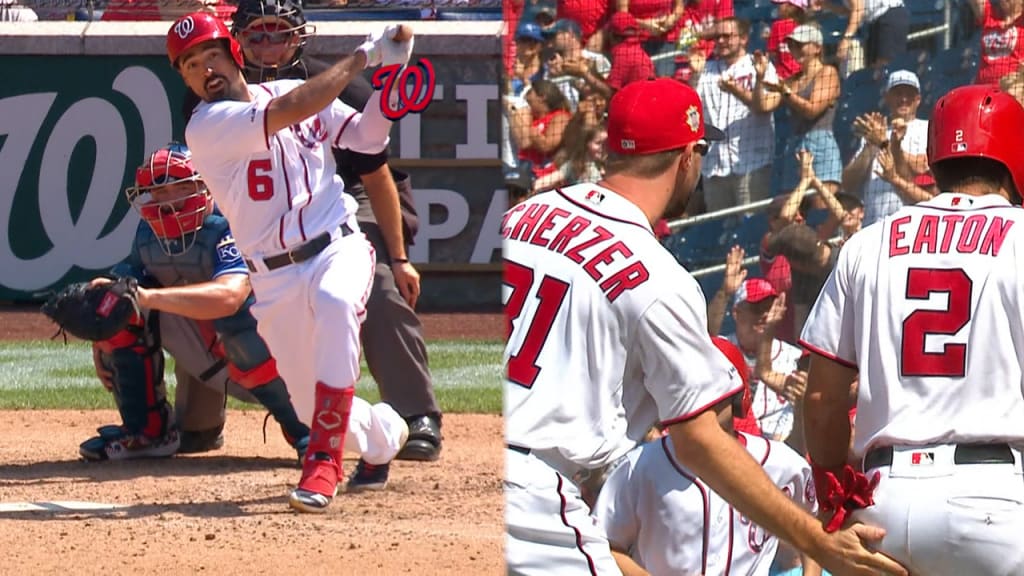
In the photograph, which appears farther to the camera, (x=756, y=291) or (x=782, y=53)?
(x=782, y=53)

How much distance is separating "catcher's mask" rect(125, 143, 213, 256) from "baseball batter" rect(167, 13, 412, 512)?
623 millimetres

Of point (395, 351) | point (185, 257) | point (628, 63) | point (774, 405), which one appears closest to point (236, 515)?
point (185, 257)

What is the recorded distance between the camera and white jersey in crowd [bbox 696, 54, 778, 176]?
786 centimetres

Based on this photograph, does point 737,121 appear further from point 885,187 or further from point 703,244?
point 885,187

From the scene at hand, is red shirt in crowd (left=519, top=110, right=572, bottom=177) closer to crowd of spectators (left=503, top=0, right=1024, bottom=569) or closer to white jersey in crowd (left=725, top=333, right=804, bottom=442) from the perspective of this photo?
crowd of spectators (left=503, top=0, right=1024, bottom=569)

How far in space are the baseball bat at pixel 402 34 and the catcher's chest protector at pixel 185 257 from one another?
124cm

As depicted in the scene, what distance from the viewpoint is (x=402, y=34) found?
15.1 ft

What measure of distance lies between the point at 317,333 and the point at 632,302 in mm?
2514

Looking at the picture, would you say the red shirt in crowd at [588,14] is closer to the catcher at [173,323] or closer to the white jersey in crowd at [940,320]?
the catcher at [173,323]

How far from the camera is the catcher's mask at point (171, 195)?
5.41 m

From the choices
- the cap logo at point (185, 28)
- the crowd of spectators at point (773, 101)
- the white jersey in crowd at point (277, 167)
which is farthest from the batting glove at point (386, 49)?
the crowd of spectators at point (773, 101)

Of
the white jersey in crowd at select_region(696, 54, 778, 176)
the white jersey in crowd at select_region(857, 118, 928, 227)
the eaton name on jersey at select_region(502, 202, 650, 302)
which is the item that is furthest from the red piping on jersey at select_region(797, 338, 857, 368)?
the white jersey in crowd at select_region(696, 54, 778, 176)

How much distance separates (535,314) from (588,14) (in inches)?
251

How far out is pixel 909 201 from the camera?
706 cm
